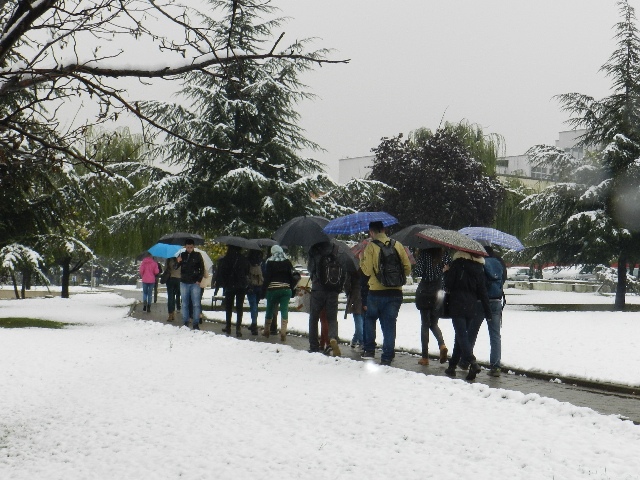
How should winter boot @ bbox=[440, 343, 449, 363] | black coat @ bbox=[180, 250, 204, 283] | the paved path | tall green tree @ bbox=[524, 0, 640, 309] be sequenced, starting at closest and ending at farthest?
the paved path
winter boot @ bbox=[440, 343, 449, 363]
black coat @ bbox=[180, 250, 204, 283]
tall green tree @ bbox=[524, 0, 640, 309]

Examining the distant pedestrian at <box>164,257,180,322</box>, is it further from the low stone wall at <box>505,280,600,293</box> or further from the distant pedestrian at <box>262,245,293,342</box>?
the low stone wall at <box>505,280,600,293</box>

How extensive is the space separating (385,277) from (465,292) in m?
1.21

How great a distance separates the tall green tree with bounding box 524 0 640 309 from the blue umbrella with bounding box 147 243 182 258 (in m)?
12.8

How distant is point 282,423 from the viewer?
7137mm

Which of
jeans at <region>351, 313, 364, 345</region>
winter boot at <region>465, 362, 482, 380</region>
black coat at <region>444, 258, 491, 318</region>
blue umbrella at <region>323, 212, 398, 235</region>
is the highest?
blue umbrella at <region>323, 212, 398, 235</region>

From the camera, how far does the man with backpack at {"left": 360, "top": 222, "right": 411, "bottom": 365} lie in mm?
10219

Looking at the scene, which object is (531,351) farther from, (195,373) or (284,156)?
(284,156)

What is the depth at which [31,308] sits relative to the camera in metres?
25.3

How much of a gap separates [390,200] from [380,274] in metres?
20.7

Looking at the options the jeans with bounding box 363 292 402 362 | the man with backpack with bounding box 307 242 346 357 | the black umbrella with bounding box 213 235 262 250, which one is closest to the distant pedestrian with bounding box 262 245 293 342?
the black umbrella with bounding box 213 235 262 250

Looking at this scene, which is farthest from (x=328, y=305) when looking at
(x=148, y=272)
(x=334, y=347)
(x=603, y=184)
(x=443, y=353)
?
(x=603, y=184)

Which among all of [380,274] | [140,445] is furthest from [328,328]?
[140,445]

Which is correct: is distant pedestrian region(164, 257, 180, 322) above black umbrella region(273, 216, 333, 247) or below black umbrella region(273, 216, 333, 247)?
below

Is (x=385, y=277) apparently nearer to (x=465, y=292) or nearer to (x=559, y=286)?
(x=465, y=292)
